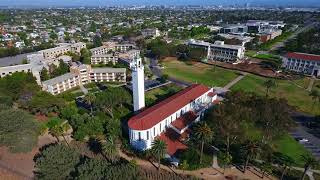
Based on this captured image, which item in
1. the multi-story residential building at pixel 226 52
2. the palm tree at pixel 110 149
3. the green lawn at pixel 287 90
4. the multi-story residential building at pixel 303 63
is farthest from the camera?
the multi-story residential building at pixel 226 52

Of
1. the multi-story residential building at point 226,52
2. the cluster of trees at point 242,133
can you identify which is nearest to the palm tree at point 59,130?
the cluster of trees at point 242,133

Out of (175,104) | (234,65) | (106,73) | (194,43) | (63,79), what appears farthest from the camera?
(194,43)

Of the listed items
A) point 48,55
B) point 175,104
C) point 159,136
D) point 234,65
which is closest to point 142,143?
point 159,136

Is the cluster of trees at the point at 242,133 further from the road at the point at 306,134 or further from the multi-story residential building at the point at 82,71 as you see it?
the multi-story residential building at the point at 82,71

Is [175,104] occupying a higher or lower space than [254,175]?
higher

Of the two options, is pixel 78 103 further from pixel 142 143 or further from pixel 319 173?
pixel 319 173

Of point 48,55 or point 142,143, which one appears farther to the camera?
point 48,55
